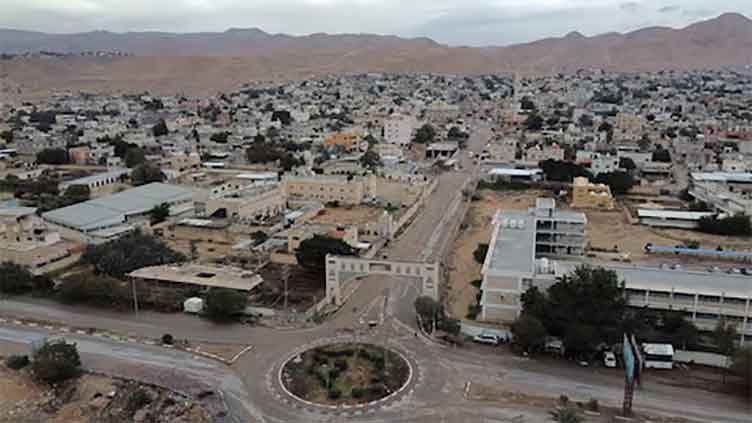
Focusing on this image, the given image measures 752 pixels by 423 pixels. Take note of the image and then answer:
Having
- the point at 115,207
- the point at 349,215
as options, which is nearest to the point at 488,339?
the point at 349,215

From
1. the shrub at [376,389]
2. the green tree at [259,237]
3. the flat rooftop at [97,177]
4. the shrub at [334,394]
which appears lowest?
the shrub at [334,394]

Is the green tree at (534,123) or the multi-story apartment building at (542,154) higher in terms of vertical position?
the green tree at (534,123)

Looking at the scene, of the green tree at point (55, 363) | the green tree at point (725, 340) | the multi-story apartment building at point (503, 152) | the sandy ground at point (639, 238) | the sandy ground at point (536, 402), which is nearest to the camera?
the sandy ground at point (536, 402)

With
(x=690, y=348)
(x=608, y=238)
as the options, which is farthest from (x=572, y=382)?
(x=608, y=238)

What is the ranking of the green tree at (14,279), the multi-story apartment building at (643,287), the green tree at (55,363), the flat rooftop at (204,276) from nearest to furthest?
the green tree at (55,363)
the multi-story apartment building at (643,287)
the flat rooftop at (204,276)
the green tree at (14,279)

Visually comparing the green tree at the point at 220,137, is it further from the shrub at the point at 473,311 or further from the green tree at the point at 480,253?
the shrub at the point at 473,311

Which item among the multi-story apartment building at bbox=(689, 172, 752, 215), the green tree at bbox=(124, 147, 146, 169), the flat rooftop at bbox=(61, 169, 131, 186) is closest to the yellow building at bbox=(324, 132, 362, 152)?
the green tree at bbox=(124, 147, 146, 169)

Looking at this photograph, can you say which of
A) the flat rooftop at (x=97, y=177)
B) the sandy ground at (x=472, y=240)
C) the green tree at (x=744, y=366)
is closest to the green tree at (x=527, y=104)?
the sandy ground at (x=472, y=240)
